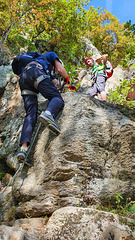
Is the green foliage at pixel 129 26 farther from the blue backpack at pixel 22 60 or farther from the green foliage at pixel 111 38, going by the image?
the blue backpack at pixel 22 60

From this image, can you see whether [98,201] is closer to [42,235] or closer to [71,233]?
[71,233]

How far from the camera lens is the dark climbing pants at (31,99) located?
3291mm

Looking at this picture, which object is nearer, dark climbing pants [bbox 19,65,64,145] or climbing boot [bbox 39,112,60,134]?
climbing boot [bbox 39,112,60,134]

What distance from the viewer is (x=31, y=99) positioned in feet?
12.0

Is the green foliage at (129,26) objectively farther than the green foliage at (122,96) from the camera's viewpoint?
Yes

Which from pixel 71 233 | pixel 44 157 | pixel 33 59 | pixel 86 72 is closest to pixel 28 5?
pixel 86 72

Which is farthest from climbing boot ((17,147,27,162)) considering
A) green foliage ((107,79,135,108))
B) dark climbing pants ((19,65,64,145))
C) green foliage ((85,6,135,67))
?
green foliage ((85,6,135,67))

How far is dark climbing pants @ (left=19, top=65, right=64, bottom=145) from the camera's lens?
10.8 ft

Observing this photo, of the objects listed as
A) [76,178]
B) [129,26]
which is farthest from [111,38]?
[76,178]

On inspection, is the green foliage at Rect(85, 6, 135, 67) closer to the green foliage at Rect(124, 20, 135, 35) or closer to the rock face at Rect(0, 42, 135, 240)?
the green foliage at Rect(124, 20, 135, 35)

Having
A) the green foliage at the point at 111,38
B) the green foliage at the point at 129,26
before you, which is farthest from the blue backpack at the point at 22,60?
the green foliage at the point at 129,26

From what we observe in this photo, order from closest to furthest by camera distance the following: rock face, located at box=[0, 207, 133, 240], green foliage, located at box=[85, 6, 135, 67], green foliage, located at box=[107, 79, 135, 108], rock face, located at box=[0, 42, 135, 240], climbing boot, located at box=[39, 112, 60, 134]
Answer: rock face, located at box=[0, 207, 133, 240] → rock face, located at box=[0, 42, 135, 240] → climbing boot, located at box=[39, 112, 60, 134] → green foliage, located at box=[107, 79, 135, 108] → green foliage, located at box=[85, 6, 135, 67]

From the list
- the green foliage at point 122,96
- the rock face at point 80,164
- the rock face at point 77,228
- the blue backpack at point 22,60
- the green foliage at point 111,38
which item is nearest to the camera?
the rock face at point 77,228

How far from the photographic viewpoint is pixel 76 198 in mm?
2418
